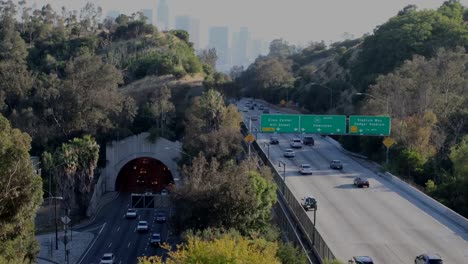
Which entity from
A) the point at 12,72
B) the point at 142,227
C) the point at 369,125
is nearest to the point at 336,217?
the point at 369,125

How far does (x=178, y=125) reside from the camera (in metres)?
66.7

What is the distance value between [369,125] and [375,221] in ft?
40.3

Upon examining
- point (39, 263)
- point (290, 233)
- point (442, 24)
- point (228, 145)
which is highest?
point (442, 24)

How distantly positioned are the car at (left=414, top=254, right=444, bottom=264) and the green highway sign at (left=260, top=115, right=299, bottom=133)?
744 inches

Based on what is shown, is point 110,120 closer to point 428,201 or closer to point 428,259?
point 428,201

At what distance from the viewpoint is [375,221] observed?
105 ft

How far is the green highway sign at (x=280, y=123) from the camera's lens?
4259 centimetres

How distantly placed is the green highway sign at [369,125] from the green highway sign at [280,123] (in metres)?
3.92

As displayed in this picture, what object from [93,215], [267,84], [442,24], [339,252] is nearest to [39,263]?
[93,215]

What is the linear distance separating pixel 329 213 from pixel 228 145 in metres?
14.7

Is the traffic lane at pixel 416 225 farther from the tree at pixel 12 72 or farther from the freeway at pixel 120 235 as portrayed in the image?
the tree at pixel 12 72

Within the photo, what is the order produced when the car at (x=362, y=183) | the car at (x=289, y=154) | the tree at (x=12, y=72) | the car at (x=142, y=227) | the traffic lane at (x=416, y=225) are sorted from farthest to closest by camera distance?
1. the tree at (x=12, y=72)
2. the car at (x=289, y=154)
3. the car at (x=142, y=227)
4. the car at (x=362, y=183)
5. the traffic lane at (x=416, y=225)

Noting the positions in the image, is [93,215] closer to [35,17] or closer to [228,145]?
[228,145]

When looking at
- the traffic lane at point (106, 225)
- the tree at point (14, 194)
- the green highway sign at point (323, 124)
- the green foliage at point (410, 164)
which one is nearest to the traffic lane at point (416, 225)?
the green foliage at point (410, 164)
